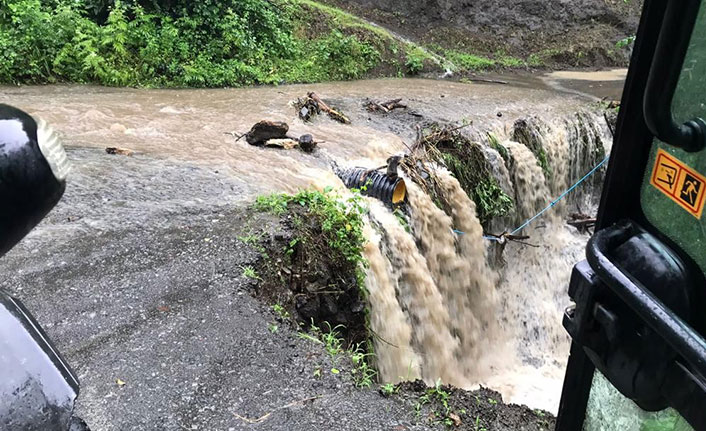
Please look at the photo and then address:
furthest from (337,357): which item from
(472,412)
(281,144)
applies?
(281,144)

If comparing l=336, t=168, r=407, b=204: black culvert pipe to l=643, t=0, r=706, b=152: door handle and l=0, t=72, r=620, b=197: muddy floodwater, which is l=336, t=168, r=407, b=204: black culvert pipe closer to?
l=0, t=72, r=620, b=197: muddy floodwater

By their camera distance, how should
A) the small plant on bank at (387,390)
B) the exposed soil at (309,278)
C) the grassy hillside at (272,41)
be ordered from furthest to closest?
the grassy hillside at (272,41)
the exposed soil at (309,278)
the small plant on bank at (387,390)

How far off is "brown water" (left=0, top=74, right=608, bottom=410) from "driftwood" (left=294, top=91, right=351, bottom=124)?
176 millimetres

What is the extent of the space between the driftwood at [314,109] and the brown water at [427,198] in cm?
18

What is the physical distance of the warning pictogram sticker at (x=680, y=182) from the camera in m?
1.10

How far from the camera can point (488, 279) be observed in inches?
292

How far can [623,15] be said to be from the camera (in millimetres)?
17875

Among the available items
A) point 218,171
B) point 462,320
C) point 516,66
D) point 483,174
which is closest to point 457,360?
point 462,320

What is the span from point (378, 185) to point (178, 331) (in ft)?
10.3

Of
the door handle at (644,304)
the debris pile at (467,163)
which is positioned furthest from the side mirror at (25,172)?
the debris pile at (467,163)

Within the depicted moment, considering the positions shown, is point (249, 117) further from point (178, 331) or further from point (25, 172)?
point (25, 172)

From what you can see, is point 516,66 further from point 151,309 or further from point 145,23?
point 151,309

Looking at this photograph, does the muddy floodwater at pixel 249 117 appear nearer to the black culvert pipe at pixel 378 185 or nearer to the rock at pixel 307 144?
the rock at pixel 307 144

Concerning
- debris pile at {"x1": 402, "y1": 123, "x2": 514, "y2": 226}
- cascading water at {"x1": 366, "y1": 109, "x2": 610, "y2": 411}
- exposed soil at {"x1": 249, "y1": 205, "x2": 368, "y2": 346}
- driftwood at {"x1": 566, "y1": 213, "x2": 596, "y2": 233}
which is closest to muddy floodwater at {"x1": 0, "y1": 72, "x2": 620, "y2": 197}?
debris pile at {"x1": 402, "y1": 123, "x2": 514, "y2": 226}
